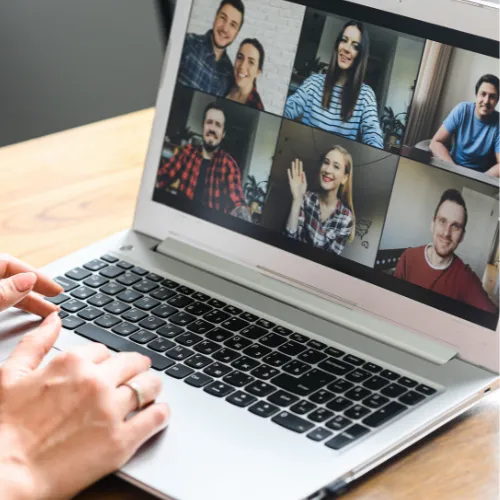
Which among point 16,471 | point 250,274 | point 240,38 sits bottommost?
point 16,471

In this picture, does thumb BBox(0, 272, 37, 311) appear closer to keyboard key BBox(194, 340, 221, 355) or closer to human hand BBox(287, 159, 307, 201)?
keyboard key BBox(194, 340, 221, 355)

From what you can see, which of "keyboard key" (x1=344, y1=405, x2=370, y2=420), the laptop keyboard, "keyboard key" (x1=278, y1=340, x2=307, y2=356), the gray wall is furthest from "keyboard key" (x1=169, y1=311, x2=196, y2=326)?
the gray wall

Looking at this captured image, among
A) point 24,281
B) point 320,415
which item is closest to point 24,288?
point 24,281

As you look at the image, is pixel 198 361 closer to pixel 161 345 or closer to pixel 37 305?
pixel 161 345

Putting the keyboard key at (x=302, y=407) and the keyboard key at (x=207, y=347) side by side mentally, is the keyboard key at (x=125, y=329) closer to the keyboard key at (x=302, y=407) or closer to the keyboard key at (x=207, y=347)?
the keyboard key at (x=207, y=347)

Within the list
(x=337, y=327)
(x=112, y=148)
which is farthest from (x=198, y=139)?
(x=112, y=148)

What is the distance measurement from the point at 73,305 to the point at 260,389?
0.24 meters

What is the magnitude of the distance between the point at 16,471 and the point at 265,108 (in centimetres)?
46

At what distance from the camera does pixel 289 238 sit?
0.92m

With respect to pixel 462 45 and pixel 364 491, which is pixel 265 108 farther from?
pixel 364 491

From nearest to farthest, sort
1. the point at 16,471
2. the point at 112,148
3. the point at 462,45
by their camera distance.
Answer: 1. the point at 16,471
2. the point at 462,45
3. the point at 112,148

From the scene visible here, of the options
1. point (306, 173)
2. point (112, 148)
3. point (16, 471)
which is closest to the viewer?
point (16, 471)

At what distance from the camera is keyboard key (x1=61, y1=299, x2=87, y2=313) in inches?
34.5

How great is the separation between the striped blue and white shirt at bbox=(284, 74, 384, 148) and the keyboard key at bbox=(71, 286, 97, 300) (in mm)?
279
